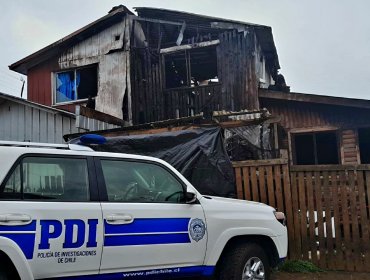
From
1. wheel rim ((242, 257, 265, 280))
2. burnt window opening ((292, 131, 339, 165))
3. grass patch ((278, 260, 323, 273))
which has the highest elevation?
burnt window opening ((292, 131, 339, 165))

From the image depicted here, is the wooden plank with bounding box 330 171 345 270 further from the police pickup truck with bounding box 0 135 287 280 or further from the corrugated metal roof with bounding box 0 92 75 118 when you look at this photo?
the corrugated metal roof with bounding box 0 92 75 118

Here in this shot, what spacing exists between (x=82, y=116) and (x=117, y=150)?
2.83m

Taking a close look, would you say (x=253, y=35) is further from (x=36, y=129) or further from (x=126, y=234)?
(x=126, y=234)

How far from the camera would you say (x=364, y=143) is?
12.2m

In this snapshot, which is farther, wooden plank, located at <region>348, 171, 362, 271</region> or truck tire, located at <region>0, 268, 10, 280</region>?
wooden plank, located at <region>348, 171, 362, 271</region>

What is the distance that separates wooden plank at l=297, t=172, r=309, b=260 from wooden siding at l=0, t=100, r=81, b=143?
616 cm

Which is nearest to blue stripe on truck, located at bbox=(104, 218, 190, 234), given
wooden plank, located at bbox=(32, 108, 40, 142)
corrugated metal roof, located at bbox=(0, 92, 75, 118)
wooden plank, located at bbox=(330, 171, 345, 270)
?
wooden plank, located at bbox=(330, 171, 345, 270)

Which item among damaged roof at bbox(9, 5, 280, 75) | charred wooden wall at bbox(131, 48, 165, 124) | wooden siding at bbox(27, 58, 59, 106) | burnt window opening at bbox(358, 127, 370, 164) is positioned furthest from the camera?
wooden siding at bbox(27, 58, 59, 106)

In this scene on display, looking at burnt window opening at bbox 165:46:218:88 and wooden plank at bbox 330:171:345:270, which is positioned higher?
burnt window opening at bbox 165:46:218:88

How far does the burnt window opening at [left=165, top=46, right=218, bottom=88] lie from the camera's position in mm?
13141

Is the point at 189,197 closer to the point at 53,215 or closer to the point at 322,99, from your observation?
the point at 53,215

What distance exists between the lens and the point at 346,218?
19.1 feet

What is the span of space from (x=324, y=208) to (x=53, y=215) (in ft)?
14.0

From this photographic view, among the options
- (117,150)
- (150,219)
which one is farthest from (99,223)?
(117,150)
